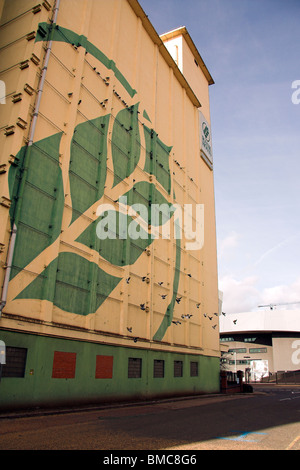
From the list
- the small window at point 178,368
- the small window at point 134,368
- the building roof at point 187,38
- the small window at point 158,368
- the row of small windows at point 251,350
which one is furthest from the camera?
the row of small windows at point 251,350

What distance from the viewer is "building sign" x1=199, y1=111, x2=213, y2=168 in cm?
3753

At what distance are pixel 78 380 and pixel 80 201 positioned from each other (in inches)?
350

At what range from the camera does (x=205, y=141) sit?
3862 centimetres

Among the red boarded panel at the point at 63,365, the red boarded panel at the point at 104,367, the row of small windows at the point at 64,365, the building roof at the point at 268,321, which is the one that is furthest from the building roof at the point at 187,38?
the building roof at the point at 268,321

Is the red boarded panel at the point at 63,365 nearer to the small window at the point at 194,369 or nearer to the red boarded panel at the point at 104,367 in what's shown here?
the red boarded panel at the point at 104,367

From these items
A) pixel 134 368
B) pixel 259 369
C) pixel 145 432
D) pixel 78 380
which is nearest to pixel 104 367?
pixel 78 380

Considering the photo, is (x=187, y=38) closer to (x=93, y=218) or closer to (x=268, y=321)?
(x=93, y=218)

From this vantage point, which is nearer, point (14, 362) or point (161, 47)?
point (14, 362)

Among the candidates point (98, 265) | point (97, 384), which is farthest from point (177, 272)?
point (97, 384)

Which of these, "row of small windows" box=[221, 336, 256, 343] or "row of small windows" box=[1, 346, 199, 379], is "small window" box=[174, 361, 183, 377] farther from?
"row of small windows" box=[221, 336, 256, 343]

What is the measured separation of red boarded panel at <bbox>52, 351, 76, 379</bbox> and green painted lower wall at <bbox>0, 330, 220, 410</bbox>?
16 cm

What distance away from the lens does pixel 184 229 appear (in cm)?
3017

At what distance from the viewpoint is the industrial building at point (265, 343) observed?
6775 cm
